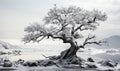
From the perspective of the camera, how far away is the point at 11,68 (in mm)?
49938

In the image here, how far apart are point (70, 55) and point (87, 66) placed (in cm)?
567

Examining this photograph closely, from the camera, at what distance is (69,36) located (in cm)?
5959

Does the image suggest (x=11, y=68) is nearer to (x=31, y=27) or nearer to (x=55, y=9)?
(x=31, y=27)

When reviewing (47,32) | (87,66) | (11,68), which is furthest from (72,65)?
(11,68)

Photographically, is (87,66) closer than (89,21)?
Yes

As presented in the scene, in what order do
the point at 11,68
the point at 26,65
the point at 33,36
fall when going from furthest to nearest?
the point at 33,36 → the point at 26,65 → the point at 11,68

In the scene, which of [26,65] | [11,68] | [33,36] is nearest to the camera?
[11,68]

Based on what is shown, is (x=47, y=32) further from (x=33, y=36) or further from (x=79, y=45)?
(x=79, y=45)

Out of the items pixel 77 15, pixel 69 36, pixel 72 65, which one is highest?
pixel 77 15

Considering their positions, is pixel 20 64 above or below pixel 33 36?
below

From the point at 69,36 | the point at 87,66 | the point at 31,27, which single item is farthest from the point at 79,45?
the point at 31,27

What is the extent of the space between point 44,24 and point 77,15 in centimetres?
664

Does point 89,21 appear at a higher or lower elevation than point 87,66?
higher

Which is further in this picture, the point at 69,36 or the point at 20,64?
the point at 69,36
